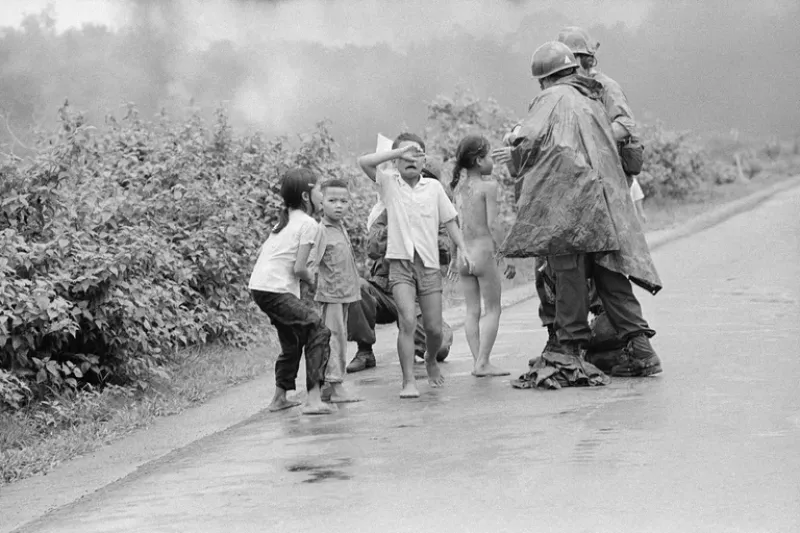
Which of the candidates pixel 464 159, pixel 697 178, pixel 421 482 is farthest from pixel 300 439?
pixel 697 178

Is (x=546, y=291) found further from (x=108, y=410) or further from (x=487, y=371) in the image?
(x=108, y=410)

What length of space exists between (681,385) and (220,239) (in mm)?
5086

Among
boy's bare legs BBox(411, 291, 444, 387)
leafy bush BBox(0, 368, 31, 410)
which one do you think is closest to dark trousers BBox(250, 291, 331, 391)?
boy's bare legs BBox(411, 291, 444, 387)

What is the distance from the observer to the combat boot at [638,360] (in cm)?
928

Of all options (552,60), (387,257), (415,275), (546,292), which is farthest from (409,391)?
(552,60)

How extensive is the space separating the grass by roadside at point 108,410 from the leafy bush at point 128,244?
177 mm

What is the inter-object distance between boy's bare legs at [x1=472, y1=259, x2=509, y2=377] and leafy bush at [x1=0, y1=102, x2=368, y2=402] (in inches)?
85.7

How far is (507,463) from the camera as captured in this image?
671 cm

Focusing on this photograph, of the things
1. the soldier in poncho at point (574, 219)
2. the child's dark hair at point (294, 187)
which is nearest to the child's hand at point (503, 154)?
the soldier in poncho at point (574, 219)

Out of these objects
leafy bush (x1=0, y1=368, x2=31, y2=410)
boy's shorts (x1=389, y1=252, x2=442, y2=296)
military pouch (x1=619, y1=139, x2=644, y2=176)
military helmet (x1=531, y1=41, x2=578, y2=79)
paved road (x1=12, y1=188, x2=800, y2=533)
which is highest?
military helmet (x1=531, y1=41, x2=578, y2=79)

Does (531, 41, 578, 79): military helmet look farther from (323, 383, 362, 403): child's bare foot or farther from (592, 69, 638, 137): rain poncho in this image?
(323, 383, 362, 403): child's bare foot

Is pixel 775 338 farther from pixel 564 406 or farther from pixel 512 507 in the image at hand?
pixel 512 507

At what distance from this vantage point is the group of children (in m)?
8.62

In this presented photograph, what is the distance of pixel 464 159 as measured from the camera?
1000 centimetres
